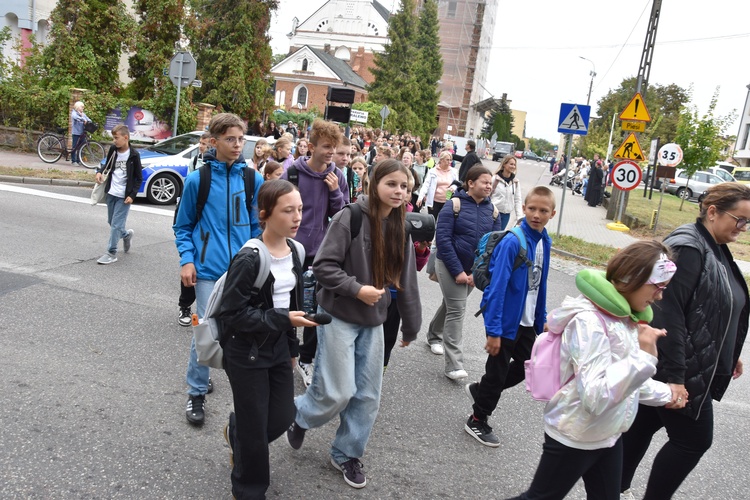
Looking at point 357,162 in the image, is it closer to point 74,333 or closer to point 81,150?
point 74,333

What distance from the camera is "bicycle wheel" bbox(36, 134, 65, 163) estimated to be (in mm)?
16781

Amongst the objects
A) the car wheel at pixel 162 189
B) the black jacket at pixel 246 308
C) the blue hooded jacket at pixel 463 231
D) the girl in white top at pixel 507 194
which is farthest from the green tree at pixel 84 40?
the black jacket at pixel 246 308

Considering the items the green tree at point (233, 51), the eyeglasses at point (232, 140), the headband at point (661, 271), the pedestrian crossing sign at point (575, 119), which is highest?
the green tree at point (233, 51)

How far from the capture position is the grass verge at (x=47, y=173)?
1385 centimetres

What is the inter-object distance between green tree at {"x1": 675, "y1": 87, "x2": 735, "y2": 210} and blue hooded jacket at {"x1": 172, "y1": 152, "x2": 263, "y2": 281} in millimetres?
23927

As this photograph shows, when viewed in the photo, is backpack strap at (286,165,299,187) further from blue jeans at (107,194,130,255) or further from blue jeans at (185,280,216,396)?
blue jeans at (107,194,130,255)

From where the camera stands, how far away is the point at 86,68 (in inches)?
754

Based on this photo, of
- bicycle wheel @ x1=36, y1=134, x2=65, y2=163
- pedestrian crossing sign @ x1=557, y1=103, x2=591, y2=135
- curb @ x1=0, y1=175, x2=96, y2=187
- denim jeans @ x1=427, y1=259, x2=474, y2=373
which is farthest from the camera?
bicycle wheel @ x1=36, y1=134, x2=65, y2=163

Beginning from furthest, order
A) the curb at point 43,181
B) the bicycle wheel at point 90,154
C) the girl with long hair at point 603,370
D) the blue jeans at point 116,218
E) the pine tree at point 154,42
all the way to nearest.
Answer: the pine tree at point 154,42
the bicycle wheel at point 90,154
the curb at point 43,181
the blue jeans at point 116,218
the girl with long hair at point 603,370

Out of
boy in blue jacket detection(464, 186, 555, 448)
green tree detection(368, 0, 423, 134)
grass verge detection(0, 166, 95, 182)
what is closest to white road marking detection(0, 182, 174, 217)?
grass verge detection(0, 166, 95, 182)

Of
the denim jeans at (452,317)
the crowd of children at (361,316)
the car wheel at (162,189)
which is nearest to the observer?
the crowd of children at (361,316)

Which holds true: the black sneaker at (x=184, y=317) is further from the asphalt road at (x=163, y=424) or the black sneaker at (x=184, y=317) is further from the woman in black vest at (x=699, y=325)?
the woman in black vest at (x=699, y=325)

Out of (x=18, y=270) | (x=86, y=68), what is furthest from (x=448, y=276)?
(x=86, y=68)

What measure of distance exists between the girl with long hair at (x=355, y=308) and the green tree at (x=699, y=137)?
23825mm
